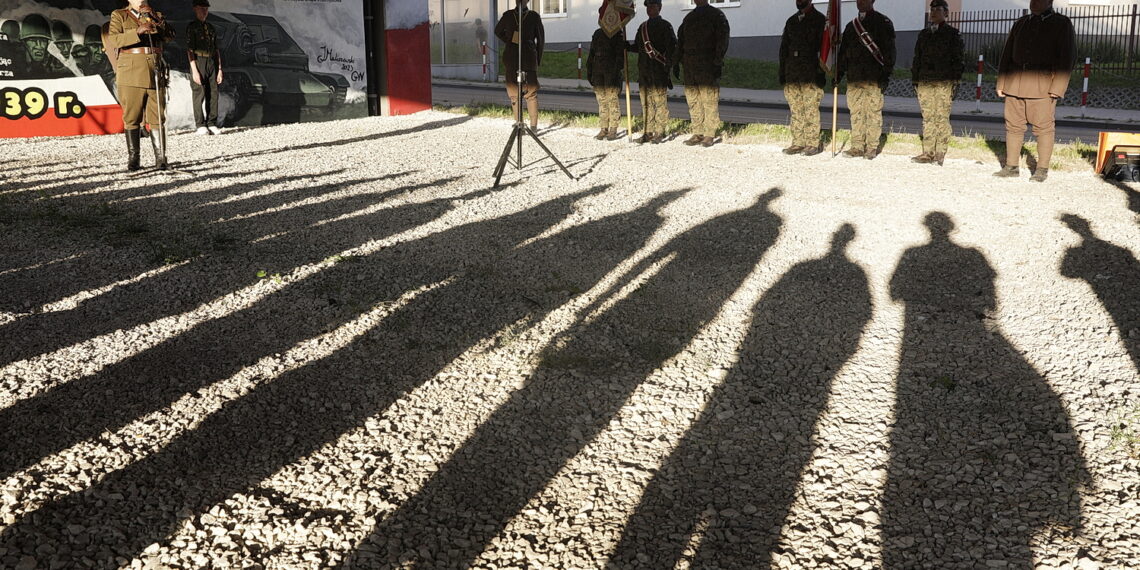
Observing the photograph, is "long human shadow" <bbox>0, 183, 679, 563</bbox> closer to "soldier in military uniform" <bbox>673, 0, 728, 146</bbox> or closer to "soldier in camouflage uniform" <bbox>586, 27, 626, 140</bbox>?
"soldier in military uniform" <bbox>673, 0, 728, 146</bbox>

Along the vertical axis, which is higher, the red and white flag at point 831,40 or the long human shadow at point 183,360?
the red and white flag at point 831,40

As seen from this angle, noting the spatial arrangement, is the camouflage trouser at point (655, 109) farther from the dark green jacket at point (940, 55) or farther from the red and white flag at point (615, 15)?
the dark green jacket at point (940, 55)

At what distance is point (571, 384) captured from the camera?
4.08 m

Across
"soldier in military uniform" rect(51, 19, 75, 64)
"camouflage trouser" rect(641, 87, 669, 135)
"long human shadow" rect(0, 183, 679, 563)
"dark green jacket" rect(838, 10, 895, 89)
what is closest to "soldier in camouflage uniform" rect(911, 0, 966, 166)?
"dark green jacket" rect(838, 10, 895, 89)

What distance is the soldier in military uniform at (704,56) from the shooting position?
1145cm

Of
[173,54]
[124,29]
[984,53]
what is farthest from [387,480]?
[984,53]

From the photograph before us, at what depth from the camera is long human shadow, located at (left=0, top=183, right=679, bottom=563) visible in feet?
9.57

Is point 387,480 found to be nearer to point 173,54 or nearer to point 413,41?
point 173,54

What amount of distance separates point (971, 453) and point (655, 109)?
9.65m

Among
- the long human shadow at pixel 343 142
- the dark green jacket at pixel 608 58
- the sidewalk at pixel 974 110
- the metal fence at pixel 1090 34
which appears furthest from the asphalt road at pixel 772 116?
the metal fence at pixel 1090 34

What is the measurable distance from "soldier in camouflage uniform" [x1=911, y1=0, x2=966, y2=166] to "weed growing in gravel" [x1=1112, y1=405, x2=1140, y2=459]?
21.5 ft

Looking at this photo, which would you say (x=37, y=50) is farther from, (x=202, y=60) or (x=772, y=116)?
(x=772, y=116)

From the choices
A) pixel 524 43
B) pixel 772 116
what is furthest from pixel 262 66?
pixel 772 116

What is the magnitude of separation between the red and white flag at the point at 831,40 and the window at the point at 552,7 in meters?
27.7
